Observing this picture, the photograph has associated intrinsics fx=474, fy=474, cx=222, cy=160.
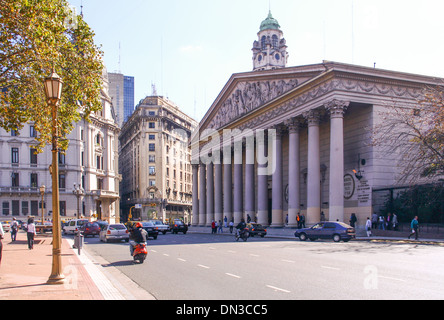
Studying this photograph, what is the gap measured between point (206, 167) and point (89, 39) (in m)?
52.0

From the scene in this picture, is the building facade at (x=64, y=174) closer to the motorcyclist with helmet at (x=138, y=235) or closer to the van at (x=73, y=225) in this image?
the van at (x=73, y=225)

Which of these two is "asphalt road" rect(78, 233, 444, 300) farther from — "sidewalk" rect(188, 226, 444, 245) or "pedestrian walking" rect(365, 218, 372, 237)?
"pedestrian walking" rect(365, 218, 372, 237)

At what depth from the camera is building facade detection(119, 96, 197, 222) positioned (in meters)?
105

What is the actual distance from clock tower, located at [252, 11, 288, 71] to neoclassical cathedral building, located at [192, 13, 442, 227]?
2365 inches

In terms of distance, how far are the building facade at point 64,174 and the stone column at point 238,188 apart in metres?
26.5

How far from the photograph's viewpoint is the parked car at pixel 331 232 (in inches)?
1225

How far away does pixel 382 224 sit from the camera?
35.3m

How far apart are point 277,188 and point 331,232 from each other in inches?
586

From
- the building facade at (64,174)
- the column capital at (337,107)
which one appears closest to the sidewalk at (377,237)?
the column capital at (337,107)

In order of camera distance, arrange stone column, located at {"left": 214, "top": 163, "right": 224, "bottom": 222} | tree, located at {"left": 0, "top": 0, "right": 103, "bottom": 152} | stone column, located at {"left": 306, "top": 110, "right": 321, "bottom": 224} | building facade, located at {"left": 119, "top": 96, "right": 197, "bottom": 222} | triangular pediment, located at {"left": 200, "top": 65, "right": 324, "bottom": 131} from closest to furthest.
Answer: tree, located at {"left": 0, "top": 0, "right": 103, "bottom": 152} → stone column, located at {"left": 306, "top": 110, "right": 321, "bottom": 224} → triangular pediment, located at {"left": 200, "top": 65, "right": 324, "bottom": 131} → stone column, located at {"left": 214, "top": 163, "right": 224, "bottom": 222} → building facade, located at {"left": 119, "top": 96, "right": 197, "bottom": 222}

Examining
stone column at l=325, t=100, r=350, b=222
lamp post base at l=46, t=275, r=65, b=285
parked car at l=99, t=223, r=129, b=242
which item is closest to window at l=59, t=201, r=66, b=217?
parked car at l=99, t=223, r=129, b=242
